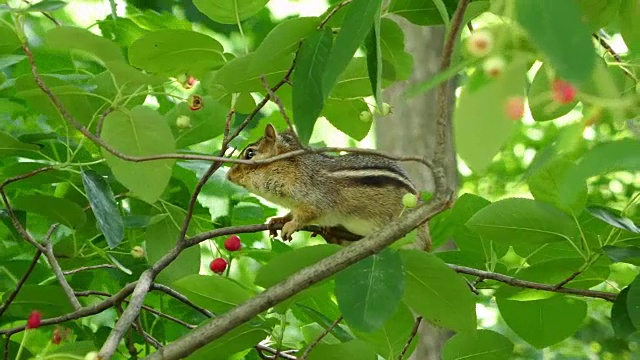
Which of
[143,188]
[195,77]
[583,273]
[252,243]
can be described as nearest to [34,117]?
[252,243]

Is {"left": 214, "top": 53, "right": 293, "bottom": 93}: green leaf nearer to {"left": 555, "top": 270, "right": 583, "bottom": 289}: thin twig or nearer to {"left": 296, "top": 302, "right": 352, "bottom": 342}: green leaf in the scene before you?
{"left": 296, "top": 302, "right": 352, "bottom": 342}: green leaf

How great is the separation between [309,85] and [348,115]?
2.02ft

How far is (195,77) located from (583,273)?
66 centimetres

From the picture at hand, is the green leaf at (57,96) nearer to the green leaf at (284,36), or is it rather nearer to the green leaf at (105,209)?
the green leaf at (105,209)

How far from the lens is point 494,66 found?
1.68ft

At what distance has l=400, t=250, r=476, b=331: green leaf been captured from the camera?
3.99 feet

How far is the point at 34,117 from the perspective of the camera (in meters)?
2.12

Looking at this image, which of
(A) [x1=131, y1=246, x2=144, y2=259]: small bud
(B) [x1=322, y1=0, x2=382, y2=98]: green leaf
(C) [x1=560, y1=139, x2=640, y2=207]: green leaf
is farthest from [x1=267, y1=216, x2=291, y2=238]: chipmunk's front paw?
(C) [x1=560, y1=139, x2=640, y2=207]: green leaf

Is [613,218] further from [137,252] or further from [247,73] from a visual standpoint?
[137,252]

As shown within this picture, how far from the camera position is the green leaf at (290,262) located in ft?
4.01

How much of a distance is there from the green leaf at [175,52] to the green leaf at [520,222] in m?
0.46

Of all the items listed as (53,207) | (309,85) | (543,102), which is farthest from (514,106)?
(53,207)

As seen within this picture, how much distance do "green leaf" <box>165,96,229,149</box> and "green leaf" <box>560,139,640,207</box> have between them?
1125 millimetres

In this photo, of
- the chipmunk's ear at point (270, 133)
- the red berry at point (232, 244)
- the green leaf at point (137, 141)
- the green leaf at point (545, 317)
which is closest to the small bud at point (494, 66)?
the green leaf at point (137, 141)
